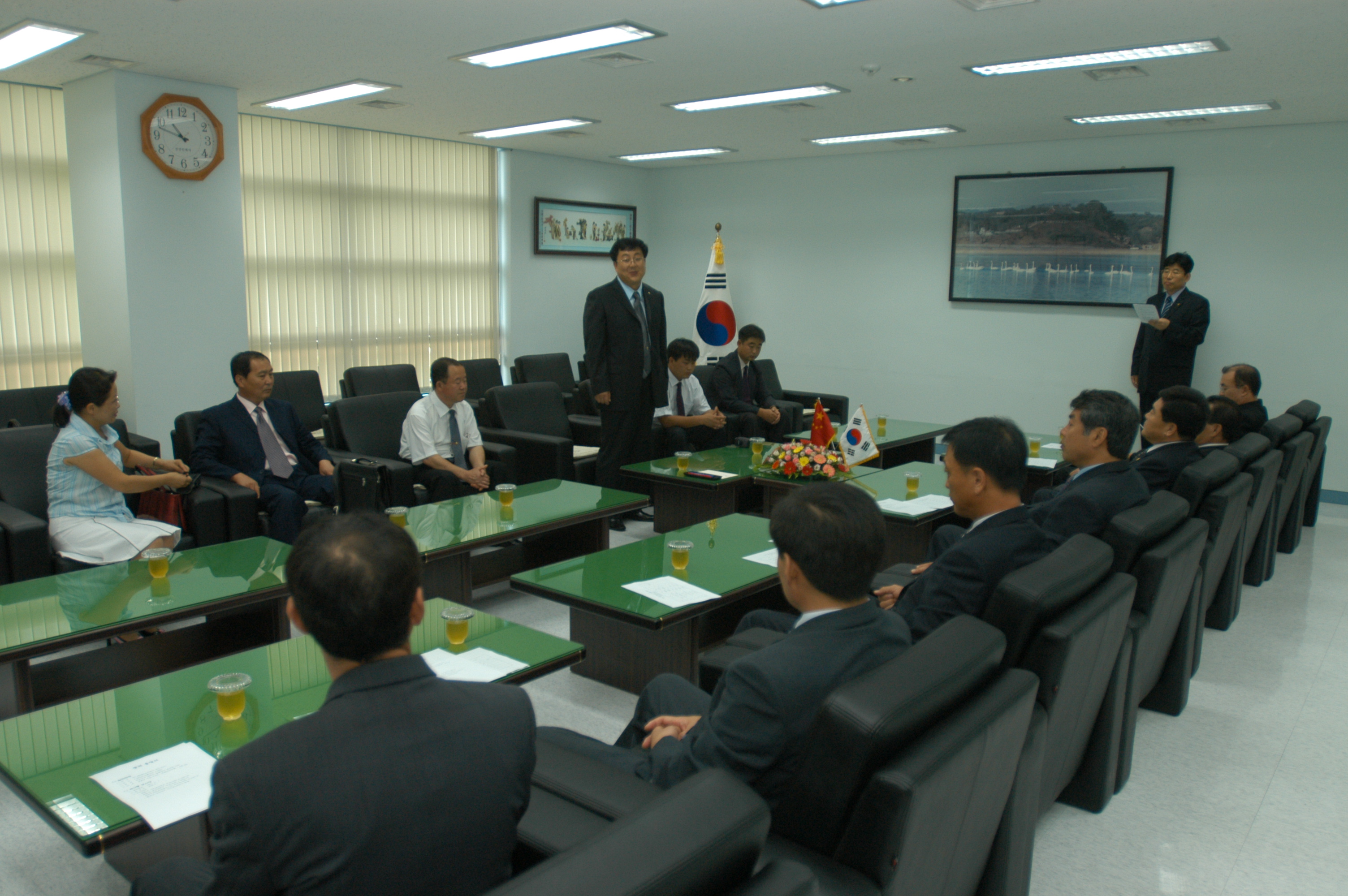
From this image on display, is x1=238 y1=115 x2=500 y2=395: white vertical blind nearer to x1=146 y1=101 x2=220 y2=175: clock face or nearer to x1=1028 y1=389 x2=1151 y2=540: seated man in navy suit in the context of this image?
x1=146 y1=101 x2=220 y2=175: clock face

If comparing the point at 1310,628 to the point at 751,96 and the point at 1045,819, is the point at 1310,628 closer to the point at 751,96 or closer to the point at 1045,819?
the point at 1045,819

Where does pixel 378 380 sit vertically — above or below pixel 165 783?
above

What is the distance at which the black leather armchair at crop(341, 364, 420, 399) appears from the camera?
6.64 meters

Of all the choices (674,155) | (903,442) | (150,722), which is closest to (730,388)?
(903,442)

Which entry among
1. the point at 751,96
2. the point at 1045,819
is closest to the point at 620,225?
the point at 751,96

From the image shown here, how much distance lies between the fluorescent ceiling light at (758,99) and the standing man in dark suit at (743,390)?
1600mm

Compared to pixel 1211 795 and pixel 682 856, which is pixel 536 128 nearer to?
pixel 1211 795

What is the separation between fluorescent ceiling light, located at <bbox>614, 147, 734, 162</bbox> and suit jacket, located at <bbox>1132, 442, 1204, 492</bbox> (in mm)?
5597

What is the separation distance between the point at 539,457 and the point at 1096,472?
341cm

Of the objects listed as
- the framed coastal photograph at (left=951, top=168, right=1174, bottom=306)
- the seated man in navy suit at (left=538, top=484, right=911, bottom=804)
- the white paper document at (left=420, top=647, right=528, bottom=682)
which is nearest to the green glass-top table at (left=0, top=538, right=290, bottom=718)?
the white paper document at (left=420, top=647, right=528, bottom=682)

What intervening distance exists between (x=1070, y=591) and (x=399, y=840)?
1.60 m

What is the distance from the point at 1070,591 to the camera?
2.14 metres

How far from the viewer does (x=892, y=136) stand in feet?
25.0

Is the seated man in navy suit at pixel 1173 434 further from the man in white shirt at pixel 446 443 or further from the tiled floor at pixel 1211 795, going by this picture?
the man in white shirt at pixel 446 443
